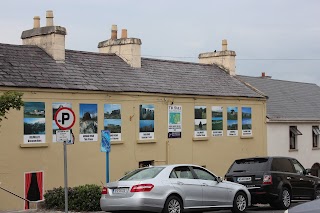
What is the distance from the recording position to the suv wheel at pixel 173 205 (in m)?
14.3

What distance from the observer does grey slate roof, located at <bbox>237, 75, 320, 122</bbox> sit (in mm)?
34000

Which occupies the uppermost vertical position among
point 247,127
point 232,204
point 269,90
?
point 269,90

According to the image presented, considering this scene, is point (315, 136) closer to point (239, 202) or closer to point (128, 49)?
point (128, 49)

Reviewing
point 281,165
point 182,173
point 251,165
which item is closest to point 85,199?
point 182,173

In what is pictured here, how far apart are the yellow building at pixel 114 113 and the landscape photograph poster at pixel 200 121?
5cm

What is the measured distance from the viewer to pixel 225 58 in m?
32.1

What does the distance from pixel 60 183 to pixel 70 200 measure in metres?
4.26

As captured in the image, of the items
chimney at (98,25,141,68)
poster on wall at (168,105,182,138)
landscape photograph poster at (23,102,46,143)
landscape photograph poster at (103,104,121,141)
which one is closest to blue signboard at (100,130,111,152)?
landscape photograph poster at (23,102,46,143)

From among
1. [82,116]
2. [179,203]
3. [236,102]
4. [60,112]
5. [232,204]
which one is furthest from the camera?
[236,102]

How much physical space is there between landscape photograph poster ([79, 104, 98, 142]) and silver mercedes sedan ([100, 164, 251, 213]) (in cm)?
735

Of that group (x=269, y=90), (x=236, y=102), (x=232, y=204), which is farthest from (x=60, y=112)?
(x=269, y=90)

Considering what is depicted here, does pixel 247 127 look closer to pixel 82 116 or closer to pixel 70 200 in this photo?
pixel 82 116

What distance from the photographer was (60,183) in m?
21.4

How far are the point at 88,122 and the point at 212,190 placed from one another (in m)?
8.04
